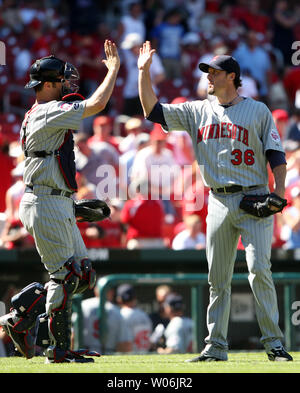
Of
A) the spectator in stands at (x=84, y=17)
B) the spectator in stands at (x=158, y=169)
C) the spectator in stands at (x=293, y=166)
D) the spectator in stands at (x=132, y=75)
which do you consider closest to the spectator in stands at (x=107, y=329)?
the spectator in stands at (x=158, y=169)

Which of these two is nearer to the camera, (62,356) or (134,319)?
(62,356)

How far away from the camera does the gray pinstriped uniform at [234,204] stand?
5980mm

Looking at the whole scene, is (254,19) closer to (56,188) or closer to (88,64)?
(88,64)

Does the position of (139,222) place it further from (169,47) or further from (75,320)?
(169,47)

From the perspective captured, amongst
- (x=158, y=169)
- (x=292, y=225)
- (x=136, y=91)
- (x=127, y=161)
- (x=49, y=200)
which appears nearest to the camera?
(x=49, y=200)

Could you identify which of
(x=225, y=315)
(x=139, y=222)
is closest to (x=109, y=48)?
(x=225, y=315)

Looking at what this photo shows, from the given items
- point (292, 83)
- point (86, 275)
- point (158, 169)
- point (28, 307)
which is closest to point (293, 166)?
point (158, 169)

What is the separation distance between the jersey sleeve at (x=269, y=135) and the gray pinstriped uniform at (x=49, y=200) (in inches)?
47.6

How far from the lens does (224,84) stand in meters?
6.15

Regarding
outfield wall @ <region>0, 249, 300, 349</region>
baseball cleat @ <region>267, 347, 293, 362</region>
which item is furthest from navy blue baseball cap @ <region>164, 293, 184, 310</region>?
baseball cleat @ <region>267, 347, 293, 362</region>

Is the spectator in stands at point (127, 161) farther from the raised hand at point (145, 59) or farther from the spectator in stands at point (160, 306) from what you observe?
the raised hand at point (145, 59)

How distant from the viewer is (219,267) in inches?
240

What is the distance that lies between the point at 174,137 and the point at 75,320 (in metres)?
4.39

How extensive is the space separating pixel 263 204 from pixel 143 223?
14.4ft
